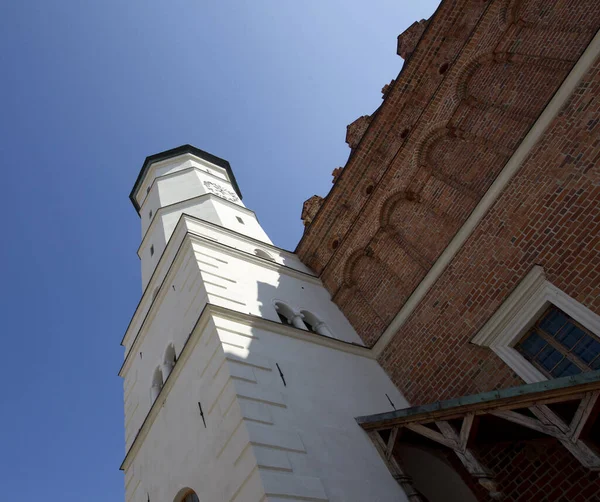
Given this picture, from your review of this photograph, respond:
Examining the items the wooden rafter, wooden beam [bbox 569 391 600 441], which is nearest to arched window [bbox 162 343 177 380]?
the wooden rafter

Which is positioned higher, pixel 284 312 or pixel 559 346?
pixel 284 312

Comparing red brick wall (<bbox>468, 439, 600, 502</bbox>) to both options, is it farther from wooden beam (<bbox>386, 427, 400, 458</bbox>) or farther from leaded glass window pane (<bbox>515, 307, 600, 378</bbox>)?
wooden beam (<bbox>386, 427, 400, 458</bbox>)

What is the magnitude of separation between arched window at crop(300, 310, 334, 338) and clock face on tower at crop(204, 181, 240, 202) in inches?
267

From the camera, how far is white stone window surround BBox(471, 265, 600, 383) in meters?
7.29

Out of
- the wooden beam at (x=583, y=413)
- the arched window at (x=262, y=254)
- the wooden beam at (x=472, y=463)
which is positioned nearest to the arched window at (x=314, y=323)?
the arched window at (x=262, y=254)

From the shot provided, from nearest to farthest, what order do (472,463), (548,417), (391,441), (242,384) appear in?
(548,417)
(472,463)
(242,384)
(391,441)

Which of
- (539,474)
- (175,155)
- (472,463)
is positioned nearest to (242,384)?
(472,463)

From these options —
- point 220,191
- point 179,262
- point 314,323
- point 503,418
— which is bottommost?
point 503,418

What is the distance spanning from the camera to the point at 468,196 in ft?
31.3

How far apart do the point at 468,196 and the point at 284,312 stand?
469 centimetres

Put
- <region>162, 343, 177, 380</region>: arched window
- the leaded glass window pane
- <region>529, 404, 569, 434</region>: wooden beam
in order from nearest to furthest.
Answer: <region>529, 404, 569, 434</region>: wooden beam
the leaded glass window pane
<region>162, 343, 177, 380</region>: arched window

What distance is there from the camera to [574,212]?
740 cm

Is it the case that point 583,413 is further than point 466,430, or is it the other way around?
point 466,430

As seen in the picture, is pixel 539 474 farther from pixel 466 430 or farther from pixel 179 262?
pixel 179 262
